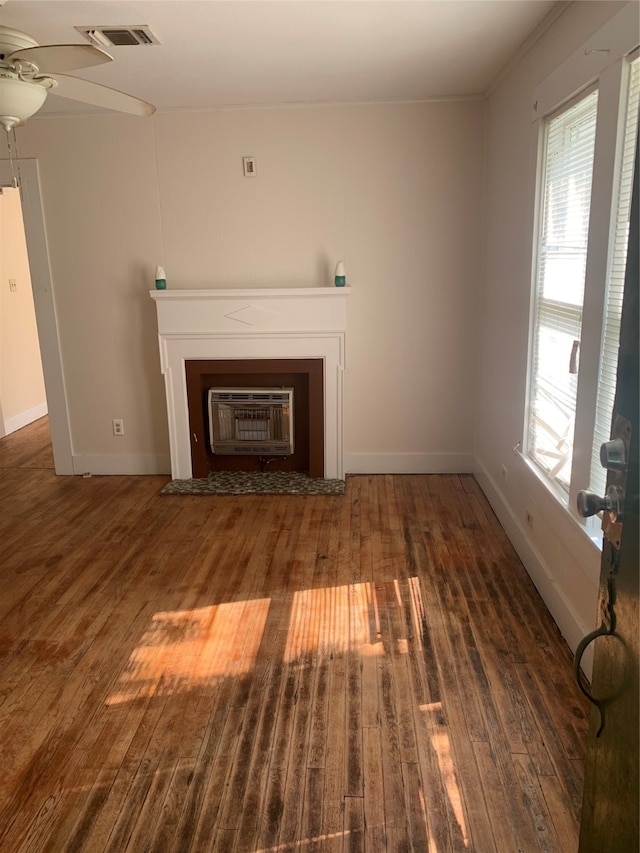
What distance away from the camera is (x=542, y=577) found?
2.82 metres

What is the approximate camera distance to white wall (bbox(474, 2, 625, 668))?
239 cm

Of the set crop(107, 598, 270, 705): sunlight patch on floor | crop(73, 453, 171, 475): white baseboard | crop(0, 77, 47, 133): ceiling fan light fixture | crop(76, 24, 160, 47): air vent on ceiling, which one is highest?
crop(76, 24, 160, 47): air vent on ceiling

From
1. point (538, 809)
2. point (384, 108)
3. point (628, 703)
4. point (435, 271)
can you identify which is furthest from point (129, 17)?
point (538, 809)

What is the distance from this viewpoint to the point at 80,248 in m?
4.31

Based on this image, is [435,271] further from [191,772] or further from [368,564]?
[191,772]

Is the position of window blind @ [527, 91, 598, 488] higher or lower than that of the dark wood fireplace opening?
higher

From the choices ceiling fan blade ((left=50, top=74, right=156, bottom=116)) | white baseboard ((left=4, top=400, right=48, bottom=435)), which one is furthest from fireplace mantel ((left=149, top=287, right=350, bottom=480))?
white baseboard ((left=4, top=400, right=48, bottom=435))

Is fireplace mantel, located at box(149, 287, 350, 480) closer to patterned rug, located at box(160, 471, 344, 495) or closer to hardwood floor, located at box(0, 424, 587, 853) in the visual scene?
patterned rug, located at box(160, 471, 344, 495)

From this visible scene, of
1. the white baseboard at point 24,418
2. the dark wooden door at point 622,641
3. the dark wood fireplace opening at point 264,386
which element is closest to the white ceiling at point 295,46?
the dark wood fireplace opening at point 264,386

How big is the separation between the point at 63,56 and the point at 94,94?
406 mm

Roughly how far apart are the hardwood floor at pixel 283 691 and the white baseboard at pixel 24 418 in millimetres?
2538

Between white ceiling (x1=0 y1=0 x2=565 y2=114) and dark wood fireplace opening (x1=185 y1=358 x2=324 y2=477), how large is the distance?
5.43 ft

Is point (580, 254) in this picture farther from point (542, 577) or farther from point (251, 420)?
point (251, 420)

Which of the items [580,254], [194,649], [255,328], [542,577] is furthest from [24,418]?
[580,254]
